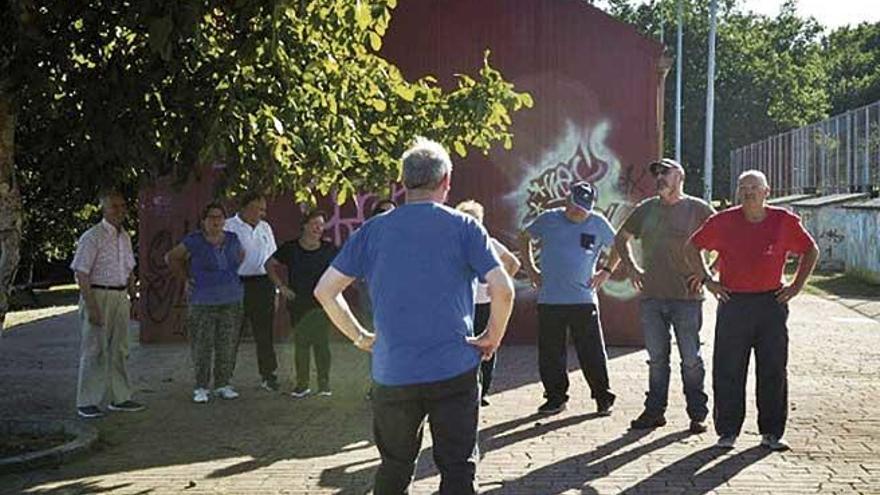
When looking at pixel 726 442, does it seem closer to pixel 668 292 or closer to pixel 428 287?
pixel 668 292

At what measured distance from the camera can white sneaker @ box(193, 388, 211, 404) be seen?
10.7m

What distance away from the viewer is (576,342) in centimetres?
994

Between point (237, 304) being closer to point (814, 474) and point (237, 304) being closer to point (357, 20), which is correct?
point (357, 20)

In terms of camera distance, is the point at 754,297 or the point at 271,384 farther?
the point at 271,384

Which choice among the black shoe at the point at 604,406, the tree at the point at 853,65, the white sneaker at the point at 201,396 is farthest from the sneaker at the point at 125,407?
the tree at the point at 853,65

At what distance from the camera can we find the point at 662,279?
9.09 metres

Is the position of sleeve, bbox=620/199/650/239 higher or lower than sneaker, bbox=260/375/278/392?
higher

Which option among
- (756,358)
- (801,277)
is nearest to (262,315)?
(756,358)

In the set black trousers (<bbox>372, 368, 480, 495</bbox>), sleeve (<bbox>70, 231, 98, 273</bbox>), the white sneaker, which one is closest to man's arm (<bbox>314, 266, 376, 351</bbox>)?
black trousers (<bbox>372, 368, 480, 495</bbox>)

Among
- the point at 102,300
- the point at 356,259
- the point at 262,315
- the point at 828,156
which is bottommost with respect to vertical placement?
the point at 262,315

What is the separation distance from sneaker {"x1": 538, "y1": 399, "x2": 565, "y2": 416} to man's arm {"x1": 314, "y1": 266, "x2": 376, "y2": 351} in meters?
4.55

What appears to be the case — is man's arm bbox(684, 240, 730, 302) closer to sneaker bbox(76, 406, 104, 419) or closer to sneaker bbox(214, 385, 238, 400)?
sneaker bbox(214, 385, 238, 400)

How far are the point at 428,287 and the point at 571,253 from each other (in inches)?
180

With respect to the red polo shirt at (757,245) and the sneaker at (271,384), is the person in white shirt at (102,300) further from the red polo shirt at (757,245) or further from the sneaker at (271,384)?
the red polo shirt at (757,245)
